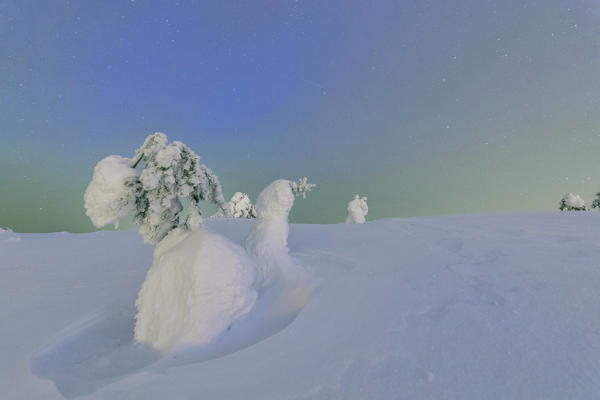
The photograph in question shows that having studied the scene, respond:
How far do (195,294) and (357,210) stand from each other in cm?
1540

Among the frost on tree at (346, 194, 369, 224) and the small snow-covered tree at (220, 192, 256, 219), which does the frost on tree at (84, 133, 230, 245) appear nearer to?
the frost on tree at (346, 194, 369, 224)

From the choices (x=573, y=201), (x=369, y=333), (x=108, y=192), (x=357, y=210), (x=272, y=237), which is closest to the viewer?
(x=369, y=333)

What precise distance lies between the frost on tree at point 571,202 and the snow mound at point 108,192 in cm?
3006

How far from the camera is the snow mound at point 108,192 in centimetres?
434

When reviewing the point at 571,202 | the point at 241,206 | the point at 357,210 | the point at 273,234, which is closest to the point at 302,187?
the point at 273,234

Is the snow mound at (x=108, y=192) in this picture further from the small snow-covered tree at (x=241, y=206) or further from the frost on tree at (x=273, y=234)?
the small snow-covered tree at (x=241, y=206)

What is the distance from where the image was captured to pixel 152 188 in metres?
4.42

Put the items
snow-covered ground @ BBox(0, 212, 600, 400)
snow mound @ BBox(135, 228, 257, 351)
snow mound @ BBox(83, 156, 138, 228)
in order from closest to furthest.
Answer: snow-covered ground @ BBox(0, 212, 600, 400) → snow mound @ BBox(135, 228, 257, 351) → snow mound @ BBox(83, 156, 138, 228)

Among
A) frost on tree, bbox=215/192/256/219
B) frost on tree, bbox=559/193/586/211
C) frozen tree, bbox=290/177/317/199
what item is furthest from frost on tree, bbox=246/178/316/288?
frost on tree, bbox=559/193/586/211

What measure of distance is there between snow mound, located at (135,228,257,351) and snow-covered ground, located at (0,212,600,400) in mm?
166

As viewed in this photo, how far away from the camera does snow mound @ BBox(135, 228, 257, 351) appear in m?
3.43

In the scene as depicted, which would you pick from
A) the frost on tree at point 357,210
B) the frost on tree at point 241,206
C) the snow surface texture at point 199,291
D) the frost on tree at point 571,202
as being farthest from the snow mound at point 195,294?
the frost on tree at point 571,202

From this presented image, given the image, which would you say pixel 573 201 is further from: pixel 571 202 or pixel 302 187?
pixel 302 187

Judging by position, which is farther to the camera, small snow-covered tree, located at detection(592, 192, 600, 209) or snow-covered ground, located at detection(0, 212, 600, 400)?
small snow-covered tree, located at detection(592, 192, 600, 209)
